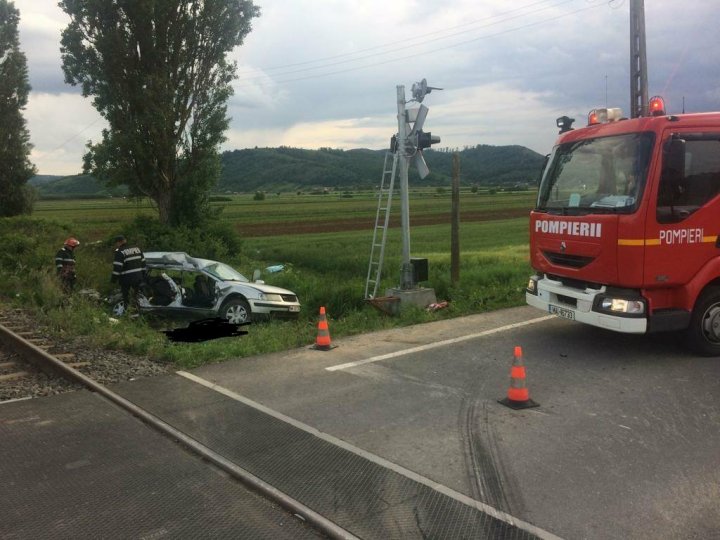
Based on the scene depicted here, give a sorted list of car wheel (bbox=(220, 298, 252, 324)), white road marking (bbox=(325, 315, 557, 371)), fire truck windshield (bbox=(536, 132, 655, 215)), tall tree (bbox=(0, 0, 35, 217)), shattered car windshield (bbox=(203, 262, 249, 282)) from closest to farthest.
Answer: fire truck windshield (bbox=(536, 132, 655, 215)), white road marking (bbox=(325, 315, 557, 371)), car wheel (bbox=(220, 298, 252, 324)), shattered car windshield (bbox=(203, 262, 249, 282)), tall tree (bbox=(0, 0, 35, 217))

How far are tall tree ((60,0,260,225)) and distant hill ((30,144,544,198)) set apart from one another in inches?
4727

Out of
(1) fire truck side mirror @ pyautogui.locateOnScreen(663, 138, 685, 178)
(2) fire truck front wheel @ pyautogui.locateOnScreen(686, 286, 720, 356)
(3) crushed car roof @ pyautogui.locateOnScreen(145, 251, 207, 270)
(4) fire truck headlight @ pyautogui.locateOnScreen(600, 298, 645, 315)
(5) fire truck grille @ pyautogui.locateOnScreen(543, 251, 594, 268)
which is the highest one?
(1) fire truck side mirror @ pyautogui.locateOnScreen(663, 138, 685, 178)

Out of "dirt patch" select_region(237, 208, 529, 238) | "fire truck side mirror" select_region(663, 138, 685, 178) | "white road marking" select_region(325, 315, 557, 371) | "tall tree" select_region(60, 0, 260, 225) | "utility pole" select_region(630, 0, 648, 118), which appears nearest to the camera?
"fire truck side mirror" select_region(663, 138, 685, 178)

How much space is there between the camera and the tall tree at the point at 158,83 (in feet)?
62.3

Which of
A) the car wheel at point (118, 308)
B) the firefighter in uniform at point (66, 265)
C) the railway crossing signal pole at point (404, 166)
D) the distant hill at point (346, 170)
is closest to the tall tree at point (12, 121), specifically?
the firefighter in uniform at point (66, 265)

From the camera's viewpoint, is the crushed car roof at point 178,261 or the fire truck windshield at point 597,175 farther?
the crushed car roof at point 178,261

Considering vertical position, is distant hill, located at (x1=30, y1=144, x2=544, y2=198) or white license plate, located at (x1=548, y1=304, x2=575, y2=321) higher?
distant hill, located at (x1=30, y1=144, x2=544, y2=198)

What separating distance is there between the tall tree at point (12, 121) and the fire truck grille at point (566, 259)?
31.9 m

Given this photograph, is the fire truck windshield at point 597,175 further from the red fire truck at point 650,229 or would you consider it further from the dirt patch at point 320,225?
the dirt patch at point 320,225

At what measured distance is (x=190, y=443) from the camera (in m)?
Answer: 4.82

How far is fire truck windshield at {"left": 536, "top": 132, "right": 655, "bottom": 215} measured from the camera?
662cm

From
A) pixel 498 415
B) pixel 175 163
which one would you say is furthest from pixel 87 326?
pixel 175 163

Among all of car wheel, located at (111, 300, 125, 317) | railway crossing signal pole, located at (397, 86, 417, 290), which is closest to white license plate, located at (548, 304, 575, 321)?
railway crossing signal pole, located at (397, 86, 417, 290)

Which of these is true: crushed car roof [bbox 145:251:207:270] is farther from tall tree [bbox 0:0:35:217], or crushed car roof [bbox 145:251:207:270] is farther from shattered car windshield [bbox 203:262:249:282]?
tall tree [bbox 0:0:35:217]
